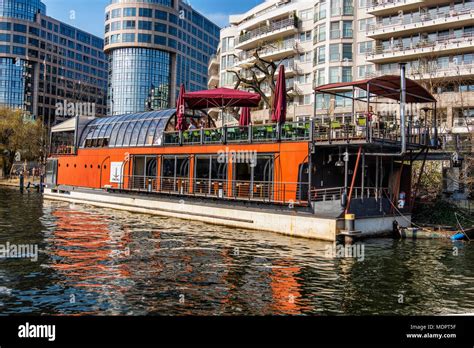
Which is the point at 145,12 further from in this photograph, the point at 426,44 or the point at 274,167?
the point at 274,167

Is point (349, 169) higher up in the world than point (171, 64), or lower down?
lower down

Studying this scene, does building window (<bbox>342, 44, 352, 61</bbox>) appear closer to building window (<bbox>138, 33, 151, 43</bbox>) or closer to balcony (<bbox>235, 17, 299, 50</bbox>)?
balcony (<bbox>235, 17, 299, 50</bbox>)

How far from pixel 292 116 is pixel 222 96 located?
2885cm

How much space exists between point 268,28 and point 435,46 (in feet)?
78.6

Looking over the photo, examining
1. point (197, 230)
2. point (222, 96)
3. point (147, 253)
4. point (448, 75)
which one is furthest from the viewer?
point (448, 75)

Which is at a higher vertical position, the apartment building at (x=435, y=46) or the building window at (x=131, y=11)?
the building window at (x=131, y=11)

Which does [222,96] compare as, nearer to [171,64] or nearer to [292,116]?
[292,116]

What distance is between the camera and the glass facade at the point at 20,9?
123 metres

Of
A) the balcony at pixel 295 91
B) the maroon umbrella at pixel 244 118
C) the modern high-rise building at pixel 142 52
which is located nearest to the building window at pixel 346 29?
the balcony at pixel 295 91

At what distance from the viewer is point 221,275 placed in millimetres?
13914

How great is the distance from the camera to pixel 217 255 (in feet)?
55.8

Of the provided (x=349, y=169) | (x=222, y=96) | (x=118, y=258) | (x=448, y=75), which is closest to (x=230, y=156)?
(x=222, y=96)

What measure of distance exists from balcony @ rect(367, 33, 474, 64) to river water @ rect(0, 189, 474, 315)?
3102 centimetres

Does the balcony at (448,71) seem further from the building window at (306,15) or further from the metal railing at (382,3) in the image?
the building window at (306,15)
